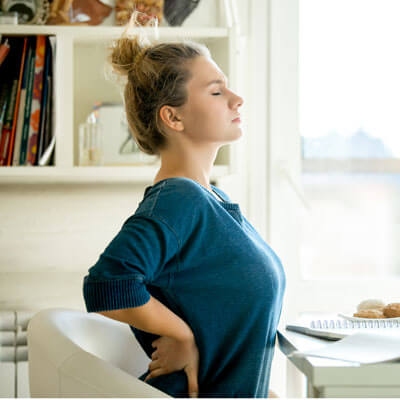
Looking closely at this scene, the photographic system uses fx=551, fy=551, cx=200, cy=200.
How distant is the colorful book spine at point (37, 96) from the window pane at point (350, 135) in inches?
36.3

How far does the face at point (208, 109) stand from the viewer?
1.15 m

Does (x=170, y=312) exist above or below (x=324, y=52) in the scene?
below

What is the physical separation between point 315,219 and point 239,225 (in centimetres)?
107

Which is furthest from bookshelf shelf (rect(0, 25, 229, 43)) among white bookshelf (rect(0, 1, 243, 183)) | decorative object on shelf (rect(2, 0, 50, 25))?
decorative object on shelf (rect(2, 0, 50, 25))

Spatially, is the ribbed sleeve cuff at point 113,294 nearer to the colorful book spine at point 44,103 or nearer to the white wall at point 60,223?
the colorful book spine at point 44,103

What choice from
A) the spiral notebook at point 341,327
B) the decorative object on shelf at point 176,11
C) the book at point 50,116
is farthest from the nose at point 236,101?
the decorative object on shelf at point 176,11

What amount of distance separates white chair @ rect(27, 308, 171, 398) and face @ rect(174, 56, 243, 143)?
48 cm

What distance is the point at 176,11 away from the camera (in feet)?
6.19

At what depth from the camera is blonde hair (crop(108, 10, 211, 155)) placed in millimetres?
1156

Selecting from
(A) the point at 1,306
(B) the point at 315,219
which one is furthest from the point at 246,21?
(A) the point at 1,306

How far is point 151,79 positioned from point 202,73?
11cm

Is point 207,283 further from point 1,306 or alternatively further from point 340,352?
point 1,306

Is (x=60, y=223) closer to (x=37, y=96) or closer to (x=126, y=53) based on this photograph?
(x=37, y=96)

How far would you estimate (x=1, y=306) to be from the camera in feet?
6.11
